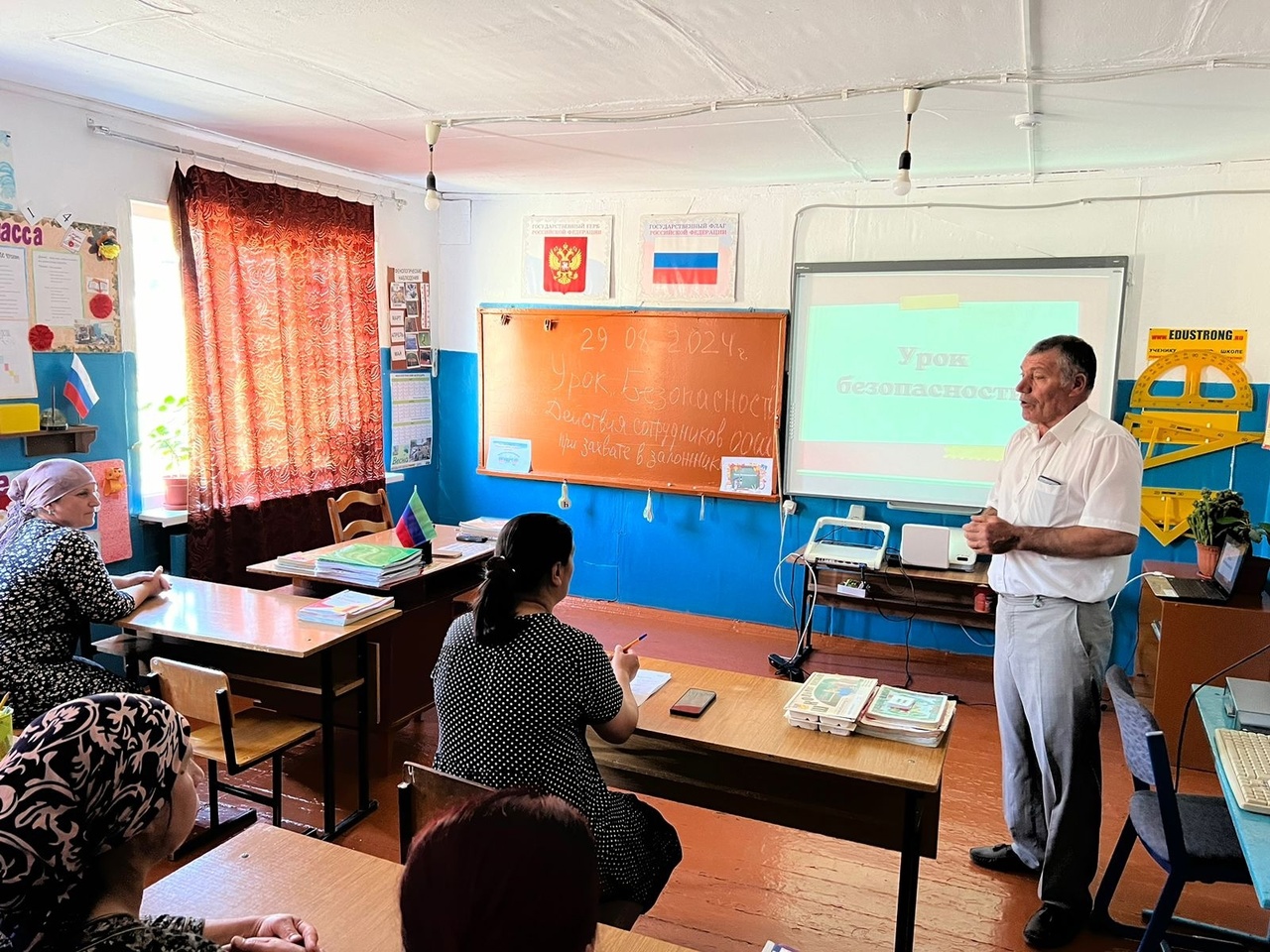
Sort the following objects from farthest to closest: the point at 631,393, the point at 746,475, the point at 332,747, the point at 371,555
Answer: the point at 631,393, the point at 746,475, the point at 371,555, the point at 332,747

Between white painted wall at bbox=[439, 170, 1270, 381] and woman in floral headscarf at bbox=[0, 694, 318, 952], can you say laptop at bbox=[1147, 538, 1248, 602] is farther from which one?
woman in floral headscarf at bbox=[0, 694, 318, 952]

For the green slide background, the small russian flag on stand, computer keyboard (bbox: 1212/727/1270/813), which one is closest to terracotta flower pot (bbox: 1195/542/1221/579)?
the green slide background

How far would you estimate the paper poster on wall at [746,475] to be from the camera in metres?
5.13

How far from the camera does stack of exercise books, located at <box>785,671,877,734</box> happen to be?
2113 millimetres

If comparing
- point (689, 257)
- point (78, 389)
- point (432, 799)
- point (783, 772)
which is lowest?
point (783, 772)

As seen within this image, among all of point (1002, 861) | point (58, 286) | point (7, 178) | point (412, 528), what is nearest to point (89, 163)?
point (7, 178)

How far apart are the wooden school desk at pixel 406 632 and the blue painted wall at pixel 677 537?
5.86 feet

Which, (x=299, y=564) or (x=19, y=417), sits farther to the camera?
(x=299, y=564)

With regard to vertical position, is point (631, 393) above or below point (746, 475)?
above

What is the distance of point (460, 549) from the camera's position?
3.90 meters

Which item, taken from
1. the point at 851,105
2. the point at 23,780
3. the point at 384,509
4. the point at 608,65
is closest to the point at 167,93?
the point at 608,65

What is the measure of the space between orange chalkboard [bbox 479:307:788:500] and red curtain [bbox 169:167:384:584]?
0.89 m

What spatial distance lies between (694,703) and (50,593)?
2.08 meters

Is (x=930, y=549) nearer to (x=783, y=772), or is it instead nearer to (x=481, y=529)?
(x=481, y=529)
